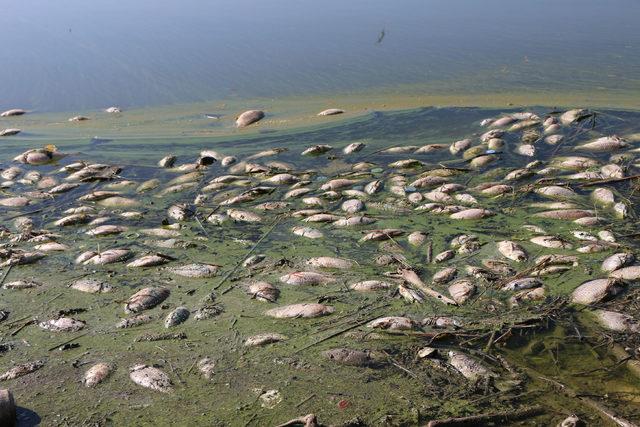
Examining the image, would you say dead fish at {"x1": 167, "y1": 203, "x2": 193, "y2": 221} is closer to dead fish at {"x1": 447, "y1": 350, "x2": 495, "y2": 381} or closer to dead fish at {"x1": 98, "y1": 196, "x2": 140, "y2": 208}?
dead fish at {"x1": 98, "y1": 196, "x2": 140, "y2": 208}

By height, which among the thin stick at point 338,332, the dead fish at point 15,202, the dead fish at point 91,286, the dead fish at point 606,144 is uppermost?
the dead fish at point 606,144

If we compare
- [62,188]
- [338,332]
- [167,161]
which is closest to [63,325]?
[338,332]

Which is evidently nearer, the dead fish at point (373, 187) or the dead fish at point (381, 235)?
the dead fish at point (381, 235)

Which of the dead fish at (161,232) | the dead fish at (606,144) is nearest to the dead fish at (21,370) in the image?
the dead fish at (161,232)

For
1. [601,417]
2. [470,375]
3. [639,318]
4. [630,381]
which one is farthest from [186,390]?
[639,318]

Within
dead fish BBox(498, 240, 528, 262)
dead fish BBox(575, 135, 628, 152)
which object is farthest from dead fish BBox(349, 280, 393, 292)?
dead fish BBox(575, 135, 628, 152)

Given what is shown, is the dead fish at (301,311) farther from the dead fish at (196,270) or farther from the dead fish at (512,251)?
the dead fish at (512,251)

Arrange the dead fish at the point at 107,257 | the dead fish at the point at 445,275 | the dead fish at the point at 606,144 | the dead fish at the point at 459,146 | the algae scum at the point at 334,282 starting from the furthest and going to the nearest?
1. the dead fish at the point at 459,146
2. the dead fish at the point at 606,144
3. the dead fish at the point at 107,257
4. the dead fish at the point at 445,275
5. the algae scum at the point at 334,282
